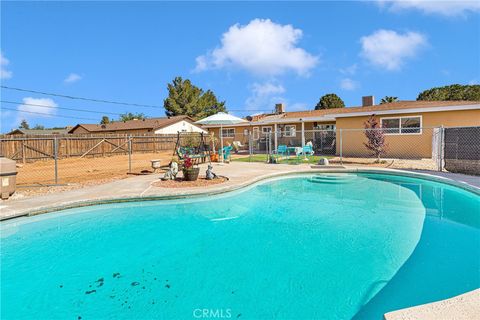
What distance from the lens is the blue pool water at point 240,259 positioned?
342 centimetres

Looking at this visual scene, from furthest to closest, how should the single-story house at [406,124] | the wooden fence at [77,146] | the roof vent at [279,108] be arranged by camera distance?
the roof vent at [279,108] < the wooden fence at [77,146] < the single-story house at [406,124]

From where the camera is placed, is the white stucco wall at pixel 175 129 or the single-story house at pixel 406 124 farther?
the white stucco wall at pixel 175 129

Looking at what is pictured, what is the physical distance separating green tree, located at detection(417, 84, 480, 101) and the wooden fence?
112ft

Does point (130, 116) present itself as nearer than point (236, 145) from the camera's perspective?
No

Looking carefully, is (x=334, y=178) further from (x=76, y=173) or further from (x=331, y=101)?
(x=331, y=101)

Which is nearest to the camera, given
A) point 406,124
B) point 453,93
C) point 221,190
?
point 221,190

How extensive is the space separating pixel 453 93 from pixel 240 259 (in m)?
46.5

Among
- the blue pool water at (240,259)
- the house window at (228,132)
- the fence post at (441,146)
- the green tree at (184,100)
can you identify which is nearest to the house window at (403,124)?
the fence post at (441,146)

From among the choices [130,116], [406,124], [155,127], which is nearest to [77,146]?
[155,127]

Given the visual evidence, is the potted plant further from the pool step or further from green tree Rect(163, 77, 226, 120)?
green tree Rect(163, 77, 226, 120)

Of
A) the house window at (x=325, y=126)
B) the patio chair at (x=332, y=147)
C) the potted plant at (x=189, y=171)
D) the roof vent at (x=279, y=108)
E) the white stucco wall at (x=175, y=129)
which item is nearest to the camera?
the potted plant at (x=189, y=171)

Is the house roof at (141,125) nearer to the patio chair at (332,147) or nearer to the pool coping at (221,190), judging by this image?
the patio chair at (332,147)

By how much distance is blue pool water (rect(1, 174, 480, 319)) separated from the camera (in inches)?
135

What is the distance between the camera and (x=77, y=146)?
74.9 ft
